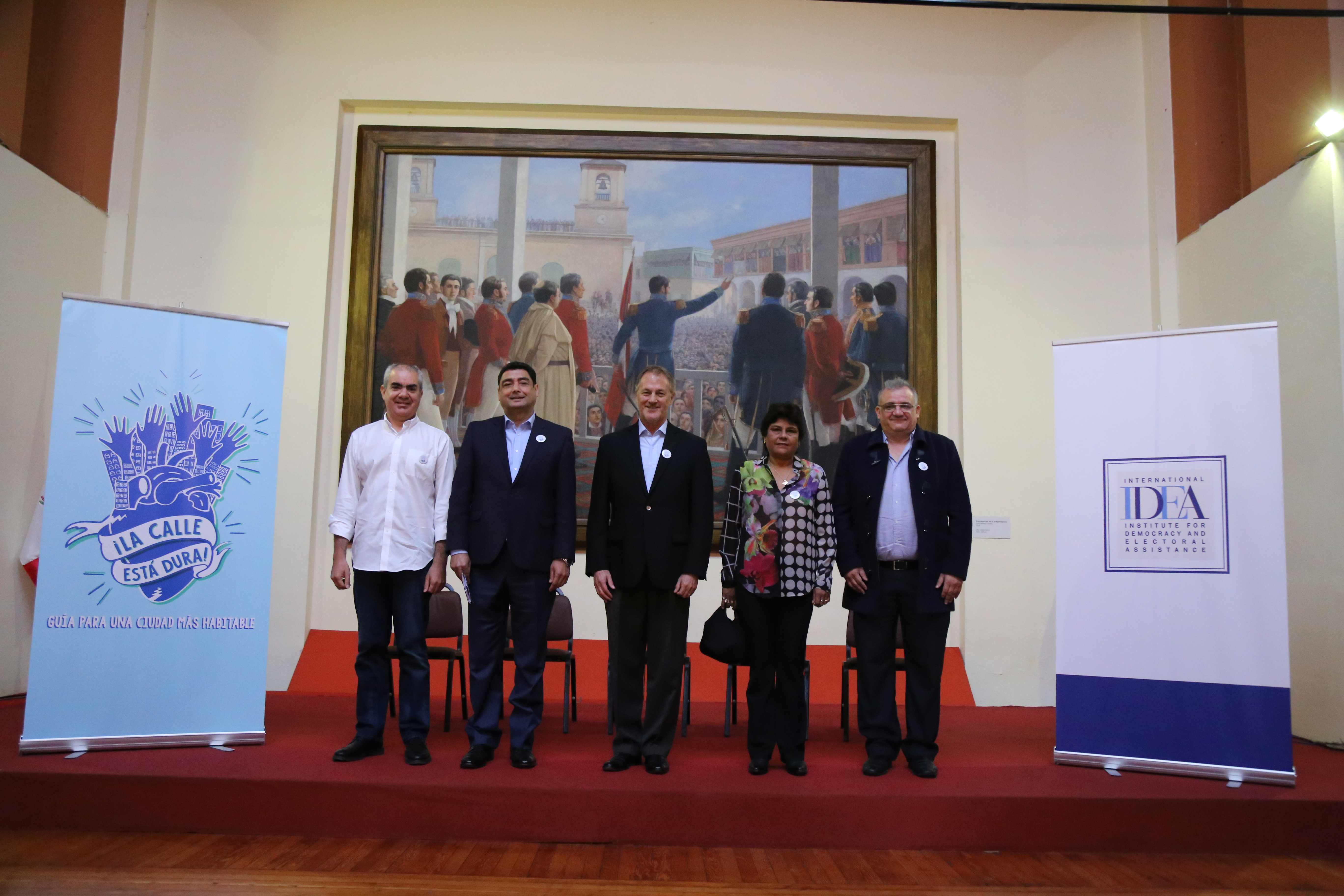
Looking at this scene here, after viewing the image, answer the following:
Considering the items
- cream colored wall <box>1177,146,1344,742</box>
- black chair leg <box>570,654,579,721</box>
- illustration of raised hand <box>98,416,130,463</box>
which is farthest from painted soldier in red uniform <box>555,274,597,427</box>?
cream colored wall <box>1177,146,1344,742</box>

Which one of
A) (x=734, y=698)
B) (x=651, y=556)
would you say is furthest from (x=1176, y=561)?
(x=651, y=556)

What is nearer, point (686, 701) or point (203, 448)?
point (203, 448)

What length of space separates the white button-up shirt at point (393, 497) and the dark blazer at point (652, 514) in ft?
2.06

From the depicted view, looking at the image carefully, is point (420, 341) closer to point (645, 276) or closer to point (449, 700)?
point (645, 276)

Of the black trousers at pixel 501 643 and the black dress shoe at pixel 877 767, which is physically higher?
the black trousers at pixel 501 643

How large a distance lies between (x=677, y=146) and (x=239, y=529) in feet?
11.5

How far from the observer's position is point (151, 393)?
3.62 meters

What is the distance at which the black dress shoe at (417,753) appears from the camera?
10.9 ft

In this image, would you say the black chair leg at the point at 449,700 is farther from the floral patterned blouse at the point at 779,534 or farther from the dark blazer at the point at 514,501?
the floral patterned blouse at the point at 779,534

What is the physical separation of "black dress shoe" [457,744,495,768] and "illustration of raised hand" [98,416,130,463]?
1.81 meters

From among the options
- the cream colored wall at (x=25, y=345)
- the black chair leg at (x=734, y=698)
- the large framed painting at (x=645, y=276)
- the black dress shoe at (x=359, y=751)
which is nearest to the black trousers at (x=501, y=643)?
the black dress shoe at (x=359, y=751)

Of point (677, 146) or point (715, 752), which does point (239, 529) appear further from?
point (677, 146)

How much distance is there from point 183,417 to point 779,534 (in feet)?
8.13

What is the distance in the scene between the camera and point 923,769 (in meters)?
3.35
